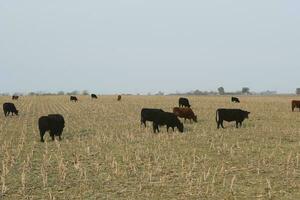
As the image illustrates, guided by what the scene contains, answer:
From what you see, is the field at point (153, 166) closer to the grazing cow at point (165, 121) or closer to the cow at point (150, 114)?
the grazing cow at point (165, 121)

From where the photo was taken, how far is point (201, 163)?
44.0 ft

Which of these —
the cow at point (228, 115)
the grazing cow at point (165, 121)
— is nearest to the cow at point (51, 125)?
the grazing cow at point (165, 121)

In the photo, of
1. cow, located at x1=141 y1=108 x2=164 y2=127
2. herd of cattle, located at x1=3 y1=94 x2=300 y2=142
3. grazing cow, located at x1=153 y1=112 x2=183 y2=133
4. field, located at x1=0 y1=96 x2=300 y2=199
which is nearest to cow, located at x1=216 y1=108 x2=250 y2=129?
herd of cattle, located at x1=3 y1=94 x2=300 y2=142

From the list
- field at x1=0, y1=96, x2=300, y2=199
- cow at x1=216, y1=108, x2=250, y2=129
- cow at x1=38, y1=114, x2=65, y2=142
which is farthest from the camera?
cow at x1=216, y1=108, x2=250, y2=129

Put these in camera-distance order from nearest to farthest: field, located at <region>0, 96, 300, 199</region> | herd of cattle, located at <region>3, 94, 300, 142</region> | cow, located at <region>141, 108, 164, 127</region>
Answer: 1. field, located at <region>0, 96, 300, 199</region>
2. herd of cattle, located at <region>3, 94, 300, 142</region>
3. cow, located at <region>141, 108, 164, 127</region>

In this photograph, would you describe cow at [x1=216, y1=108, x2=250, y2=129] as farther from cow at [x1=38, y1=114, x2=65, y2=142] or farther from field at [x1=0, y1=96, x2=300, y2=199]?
cow at [x1=38, y1=114, x2=65, y2=142]

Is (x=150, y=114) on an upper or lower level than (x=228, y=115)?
upper

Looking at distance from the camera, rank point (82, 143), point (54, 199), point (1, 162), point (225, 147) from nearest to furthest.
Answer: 1. point (54, 199)
2. point (1, 162)
3. point (225, 147)
4. point (82, 143)

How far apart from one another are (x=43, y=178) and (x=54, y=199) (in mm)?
2023

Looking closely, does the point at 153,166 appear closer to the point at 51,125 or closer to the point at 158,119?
the point at 51,125

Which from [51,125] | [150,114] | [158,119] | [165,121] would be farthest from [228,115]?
[51,125]

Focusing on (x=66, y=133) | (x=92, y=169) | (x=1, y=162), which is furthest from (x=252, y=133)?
(x=1, y=162)

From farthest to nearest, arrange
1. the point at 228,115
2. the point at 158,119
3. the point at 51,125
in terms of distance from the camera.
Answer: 1. the point at 228,115
2. the point at 158,119
3. the point at 51,125

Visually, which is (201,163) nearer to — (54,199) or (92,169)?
(92,169)
